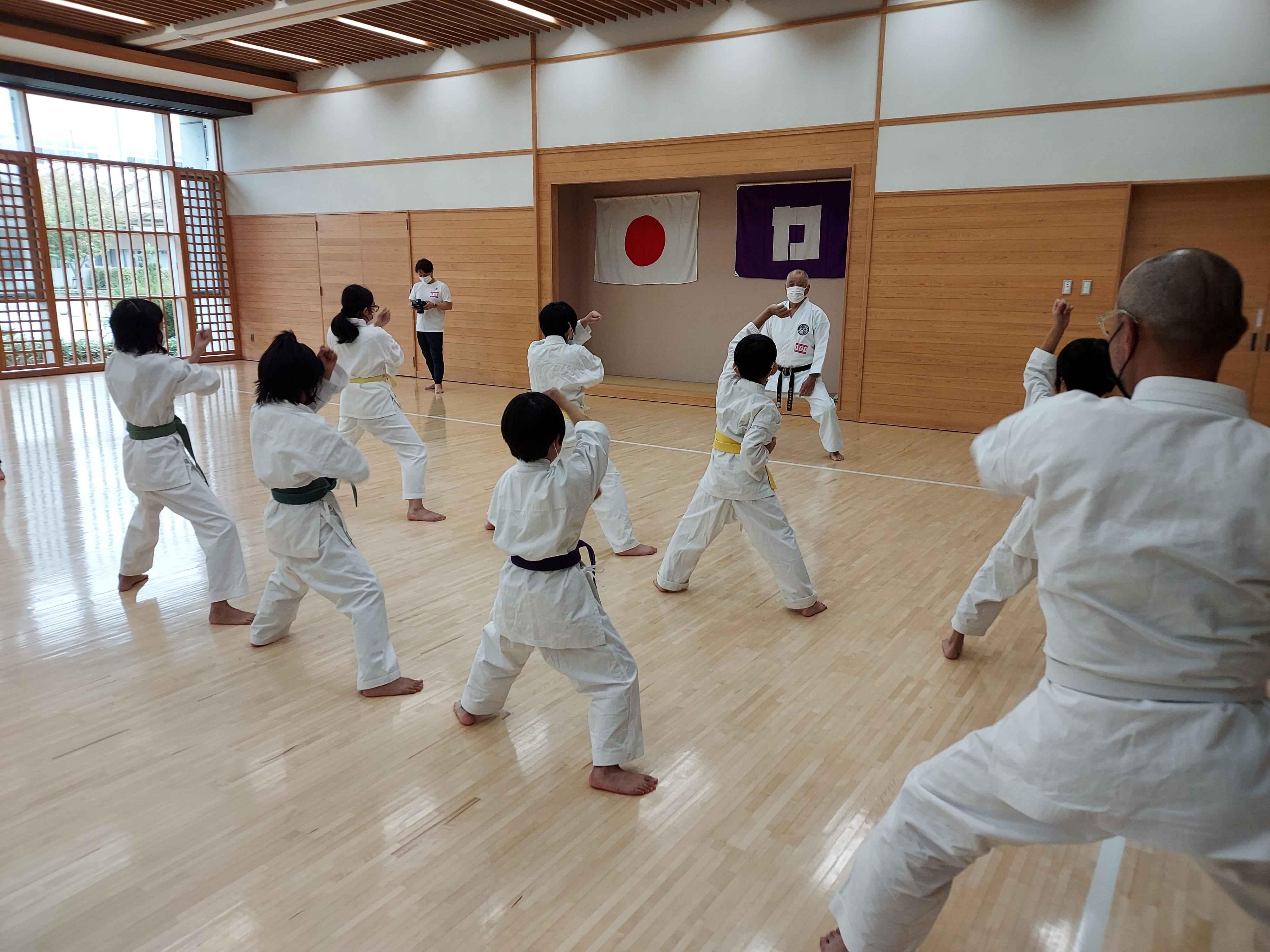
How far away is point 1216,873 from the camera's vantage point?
1279mm

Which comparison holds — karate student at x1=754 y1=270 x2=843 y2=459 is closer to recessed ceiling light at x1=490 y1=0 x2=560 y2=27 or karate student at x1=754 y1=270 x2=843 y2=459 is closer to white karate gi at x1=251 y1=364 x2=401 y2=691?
recessed ceiling light at x1=490 y1=0 x2=560 y2=27

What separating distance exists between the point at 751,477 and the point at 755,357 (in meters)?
0.48

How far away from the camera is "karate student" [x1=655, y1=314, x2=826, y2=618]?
328cm

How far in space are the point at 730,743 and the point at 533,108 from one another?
8.53 m

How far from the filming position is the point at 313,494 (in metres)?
2.72

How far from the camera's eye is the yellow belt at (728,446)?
342 cm

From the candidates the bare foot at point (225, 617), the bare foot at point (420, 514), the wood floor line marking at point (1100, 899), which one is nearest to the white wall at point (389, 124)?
the bare foot at point (420, 514)

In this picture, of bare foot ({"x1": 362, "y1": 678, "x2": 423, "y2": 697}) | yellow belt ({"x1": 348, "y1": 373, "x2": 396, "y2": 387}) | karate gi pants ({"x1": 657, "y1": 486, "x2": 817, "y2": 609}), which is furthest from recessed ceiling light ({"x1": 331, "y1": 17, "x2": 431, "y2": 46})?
bare foot ({"x1": 362, "y1": 678, "x2": 423, "y2": 697})

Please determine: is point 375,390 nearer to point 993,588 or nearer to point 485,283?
point 993,588

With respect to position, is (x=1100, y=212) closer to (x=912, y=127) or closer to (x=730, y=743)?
(x=912, y=127)

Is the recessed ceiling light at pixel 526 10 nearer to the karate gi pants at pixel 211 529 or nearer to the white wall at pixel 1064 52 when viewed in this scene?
the white wall at pixel 1064 52

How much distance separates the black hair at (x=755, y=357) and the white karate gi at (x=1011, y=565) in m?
0.92

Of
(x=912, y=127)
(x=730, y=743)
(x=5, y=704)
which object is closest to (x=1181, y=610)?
(x=730, y=743)

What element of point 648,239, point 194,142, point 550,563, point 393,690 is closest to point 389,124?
point 648,239
